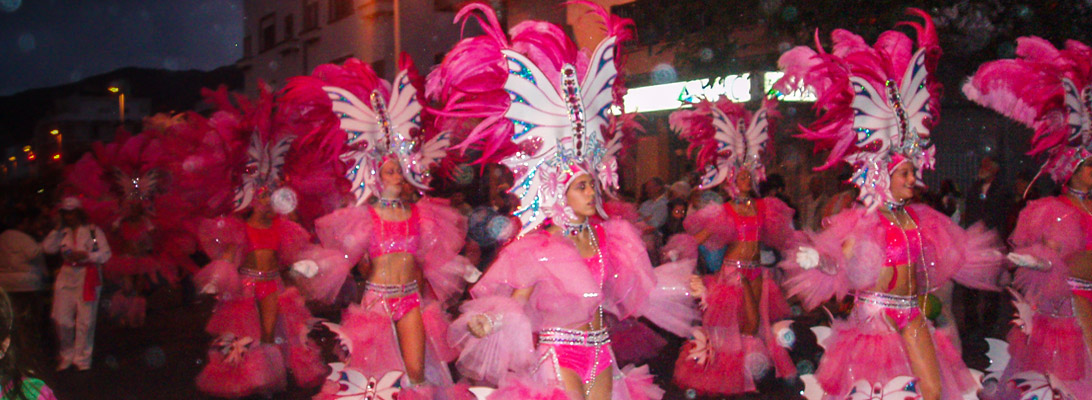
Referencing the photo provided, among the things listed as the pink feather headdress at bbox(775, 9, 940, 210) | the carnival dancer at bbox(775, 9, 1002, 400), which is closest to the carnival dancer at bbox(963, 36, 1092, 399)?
the carnival dancer at bbox(775, 9, 1002, 400)

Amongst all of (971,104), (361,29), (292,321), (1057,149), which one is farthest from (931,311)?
(361,29)

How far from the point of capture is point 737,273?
7.16 metres

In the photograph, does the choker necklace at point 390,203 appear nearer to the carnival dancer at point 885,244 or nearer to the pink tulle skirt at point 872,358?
the carnival dancer at point 885,244

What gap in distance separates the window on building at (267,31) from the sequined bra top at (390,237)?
1816 cm

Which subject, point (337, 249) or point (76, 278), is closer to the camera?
point (337, 249)

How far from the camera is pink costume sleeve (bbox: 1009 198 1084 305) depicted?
17.6 feet

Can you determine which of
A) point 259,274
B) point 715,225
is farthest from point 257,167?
point 715,225

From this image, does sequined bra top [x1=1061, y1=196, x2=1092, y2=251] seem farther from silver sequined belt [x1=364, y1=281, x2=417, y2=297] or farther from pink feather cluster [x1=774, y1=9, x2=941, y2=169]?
silver sequined belt [x1=364, y1=281, x2=417, y2=297]

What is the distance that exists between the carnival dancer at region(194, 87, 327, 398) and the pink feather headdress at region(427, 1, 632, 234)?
11.9ft

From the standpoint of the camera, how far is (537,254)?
11.8 feet

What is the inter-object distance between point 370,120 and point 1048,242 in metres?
4.63

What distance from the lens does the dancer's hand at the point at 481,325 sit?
3443 millimetres

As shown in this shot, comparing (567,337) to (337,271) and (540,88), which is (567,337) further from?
(337,271)

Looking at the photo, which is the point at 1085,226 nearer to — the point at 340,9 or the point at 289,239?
the point at 289,239
